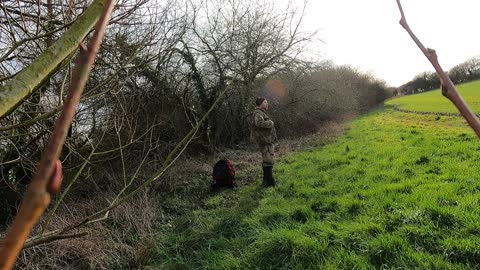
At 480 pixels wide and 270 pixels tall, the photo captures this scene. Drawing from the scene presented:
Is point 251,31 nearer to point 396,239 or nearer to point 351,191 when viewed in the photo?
point 351,191

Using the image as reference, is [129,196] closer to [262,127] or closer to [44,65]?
[44,65]

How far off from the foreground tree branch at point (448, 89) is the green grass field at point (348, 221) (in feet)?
12.0

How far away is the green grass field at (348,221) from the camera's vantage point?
13.2ft

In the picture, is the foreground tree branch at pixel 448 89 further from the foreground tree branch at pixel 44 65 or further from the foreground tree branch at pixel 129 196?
the foreground tree branch at pixel 129 196

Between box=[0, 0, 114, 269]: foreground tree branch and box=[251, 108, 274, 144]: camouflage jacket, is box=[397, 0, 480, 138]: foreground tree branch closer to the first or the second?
box=[0, 0, 114, 269]: foreground tree branch

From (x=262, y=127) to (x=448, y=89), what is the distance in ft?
24.3

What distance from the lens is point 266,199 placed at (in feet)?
22.2

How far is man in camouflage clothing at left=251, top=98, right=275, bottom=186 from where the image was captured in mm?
7805

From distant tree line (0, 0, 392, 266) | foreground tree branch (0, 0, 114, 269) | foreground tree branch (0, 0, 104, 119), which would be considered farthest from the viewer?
distant tree line (0, 0, 392, 266)

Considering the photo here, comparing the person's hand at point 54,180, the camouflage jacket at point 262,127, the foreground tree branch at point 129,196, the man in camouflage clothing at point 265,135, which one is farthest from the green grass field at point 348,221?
the person's hand at point 54,180

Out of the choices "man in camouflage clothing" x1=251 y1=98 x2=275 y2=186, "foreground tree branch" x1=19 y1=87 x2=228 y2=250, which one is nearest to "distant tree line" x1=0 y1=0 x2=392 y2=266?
"man in camouflage clothing" x1=251 y1=98 x2=275 y2=186

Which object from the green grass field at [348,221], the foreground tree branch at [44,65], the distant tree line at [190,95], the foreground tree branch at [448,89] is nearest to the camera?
the foreground tree branch at [448,89]

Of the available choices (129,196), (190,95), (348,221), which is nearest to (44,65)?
(129,196)

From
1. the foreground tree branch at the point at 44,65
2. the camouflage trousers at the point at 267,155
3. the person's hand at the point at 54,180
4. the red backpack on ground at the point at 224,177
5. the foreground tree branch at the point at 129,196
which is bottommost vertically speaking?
the red backpack on ground at the point at 224,177
